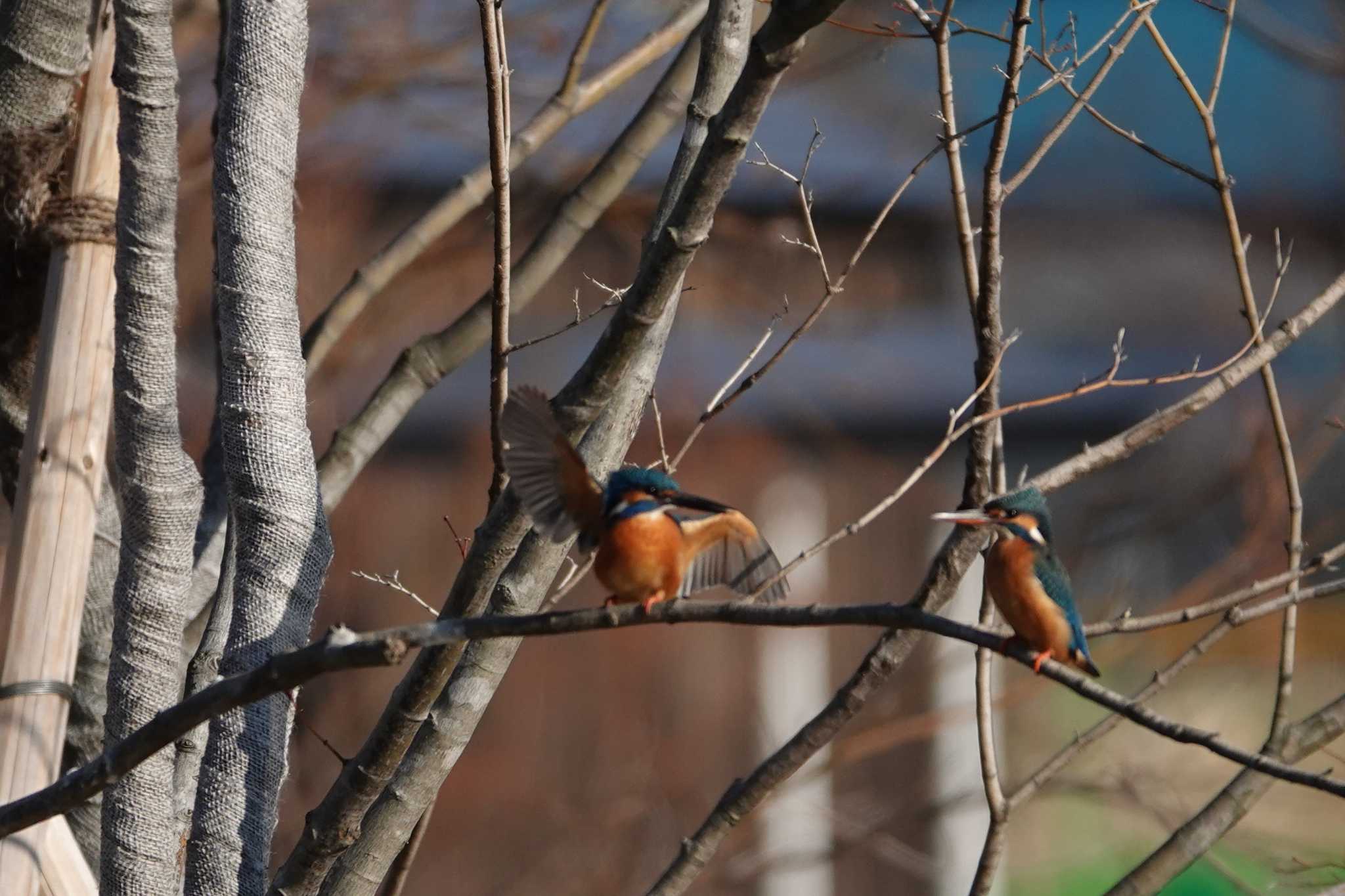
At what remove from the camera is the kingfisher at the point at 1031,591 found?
1.17 metres

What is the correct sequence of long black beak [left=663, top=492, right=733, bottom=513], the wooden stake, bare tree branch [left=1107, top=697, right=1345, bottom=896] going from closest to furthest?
long black beak [left=663, top=492, right=733, bottom=513], bare tree branch [left=1107, top=697, right=1345, bottom=896], the wooden stake

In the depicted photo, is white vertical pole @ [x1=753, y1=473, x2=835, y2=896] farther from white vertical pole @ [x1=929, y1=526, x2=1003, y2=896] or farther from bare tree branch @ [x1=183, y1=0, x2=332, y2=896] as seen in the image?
bare tree branch @ [x1=183, y1=0, x2=332, y2=896]

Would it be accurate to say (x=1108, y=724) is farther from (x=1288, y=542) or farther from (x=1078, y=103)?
(x=1078, y=103)

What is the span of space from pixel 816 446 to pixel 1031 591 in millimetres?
2359

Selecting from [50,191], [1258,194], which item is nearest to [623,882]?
[50,191]

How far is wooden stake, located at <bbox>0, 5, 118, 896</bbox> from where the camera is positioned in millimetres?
1929

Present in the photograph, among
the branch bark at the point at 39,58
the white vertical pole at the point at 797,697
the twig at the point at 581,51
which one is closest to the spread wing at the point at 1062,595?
the twig at the point at 581,51

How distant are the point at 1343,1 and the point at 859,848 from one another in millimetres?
2707

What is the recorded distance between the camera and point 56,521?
205 centimetres

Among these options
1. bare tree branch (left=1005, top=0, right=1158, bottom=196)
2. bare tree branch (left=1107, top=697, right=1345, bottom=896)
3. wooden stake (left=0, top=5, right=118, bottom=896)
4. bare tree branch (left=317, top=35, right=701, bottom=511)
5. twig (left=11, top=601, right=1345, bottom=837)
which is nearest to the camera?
twig (left=11, top=601, right=1345, bottom=837)

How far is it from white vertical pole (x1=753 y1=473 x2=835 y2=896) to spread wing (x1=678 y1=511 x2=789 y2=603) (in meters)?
2.04

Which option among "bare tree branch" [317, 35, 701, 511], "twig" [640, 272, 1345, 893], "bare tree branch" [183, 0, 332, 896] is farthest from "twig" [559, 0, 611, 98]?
"twig" [640, 272, 1345, 893]

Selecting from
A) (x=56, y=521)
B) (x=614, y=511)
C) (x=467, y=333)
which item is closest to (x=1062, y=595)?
(x=614, y=511)

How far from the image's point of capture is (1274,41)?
326cm
